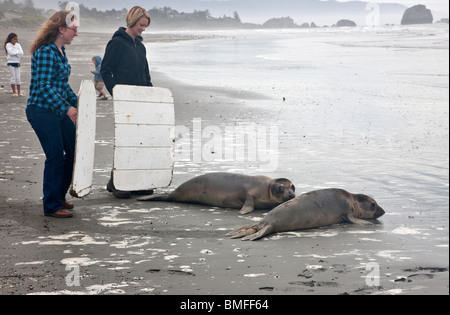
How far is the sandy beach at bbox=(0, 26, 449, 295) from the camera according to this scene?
4473mm

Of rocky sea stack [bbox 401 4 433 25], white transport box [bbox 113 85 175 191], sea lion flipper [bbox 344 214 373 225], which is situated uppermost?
rocky sea stack [bbox 401 4 433 25]

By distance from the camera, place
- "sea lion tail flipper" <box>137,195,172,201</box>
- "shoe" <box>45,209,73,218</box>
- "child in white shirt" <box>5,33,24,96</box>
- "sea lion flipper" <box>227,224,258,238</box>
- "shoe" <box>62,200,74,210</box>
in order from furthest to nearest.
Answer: "child in white shirt" <box>5,33,24,96</box> → "sea lion tail flipper" <box>137,195,172,201</box> → "shoe" <box>62,200,74,210</box> → "shoe" <box>45,209,73,218</box> → "sea lion flipper" <box>227,224,258,238</box>

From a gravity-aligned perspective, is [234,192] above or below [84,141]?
below

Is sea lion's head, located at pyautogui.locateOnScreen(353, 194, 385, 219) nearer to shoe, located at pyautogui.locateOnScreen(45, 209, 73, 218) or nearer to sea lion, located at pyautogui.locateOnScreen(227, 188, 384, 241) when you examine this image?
sea lion, located at pyautogui.locateOnScreen(227, 188, 384, 241)

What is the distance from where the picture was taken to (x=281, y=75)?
2283cm

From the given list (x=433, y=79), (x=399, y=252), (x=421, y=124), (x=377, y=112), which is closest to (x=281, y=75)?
(x=433, y=79)

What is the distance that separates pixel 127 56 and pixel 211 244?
3.00 metres

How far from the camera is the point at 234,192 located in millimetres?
7008

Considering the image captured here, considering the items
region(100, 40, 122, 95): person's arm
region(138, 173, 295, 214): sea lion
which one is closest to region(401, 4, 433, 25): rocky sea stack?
region(100, 40, 122, 95): person's arm

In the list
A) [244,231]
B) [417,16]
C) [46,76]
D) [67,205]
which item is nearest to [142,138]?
[67,205]

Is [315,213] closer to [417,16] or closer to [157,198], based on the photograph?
[157,198]

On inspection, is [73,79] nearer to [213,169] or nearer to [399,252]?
[213,169]

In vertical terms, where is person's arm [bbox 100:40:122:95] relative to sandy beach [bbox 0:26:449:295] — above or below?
above
